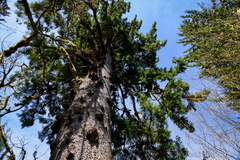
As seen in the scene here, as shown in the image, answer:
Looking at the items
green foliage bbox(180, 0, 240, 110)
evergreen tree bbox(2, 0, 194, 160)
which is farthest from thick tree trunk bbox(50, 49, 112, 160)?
green foliage bbox(180, 0, 240, 110)

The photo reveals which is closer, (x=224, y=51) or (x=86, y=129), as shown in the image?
(x=86, y=129)

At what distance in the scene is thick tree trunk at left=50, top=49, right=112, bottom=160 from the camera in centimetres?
194

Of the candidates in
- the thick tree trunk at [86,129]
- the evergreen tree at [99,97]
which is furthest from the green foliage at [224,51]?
the thick tree trunk at [86,129]

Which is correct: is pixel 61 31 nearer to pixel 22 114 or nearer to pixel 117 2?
pixel 117 2

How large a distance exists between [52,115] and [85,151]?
4989 mm

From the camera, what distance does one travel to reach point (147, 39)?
598 cm

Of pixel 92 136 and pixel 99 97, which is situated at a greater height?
pixel 99 97

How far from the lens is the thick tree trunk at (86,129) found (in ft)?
6.37

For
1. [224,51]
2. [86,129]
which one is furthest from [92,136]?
[224,51]

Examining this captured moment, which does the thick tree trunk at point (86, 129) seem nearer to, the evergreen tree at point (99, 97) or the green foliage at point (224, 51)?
the evergreen tree at point (99, 97)

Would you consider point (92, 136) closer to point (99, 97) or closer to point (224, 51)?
point (99, 97)

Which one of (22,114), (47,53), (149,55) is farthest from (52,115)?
(149,55)

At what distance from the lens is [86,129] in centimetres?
222

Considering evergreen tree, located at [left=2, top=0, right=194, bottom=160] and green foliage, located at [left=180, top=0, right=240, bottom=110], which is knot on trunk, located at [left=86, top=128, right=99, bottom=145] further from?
green foliage, located at [left=180, top=0, right=240, bottom=110]
